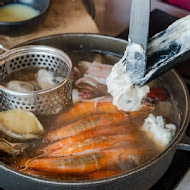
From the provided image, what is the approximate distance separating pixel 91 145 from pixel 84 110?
15 centimetres

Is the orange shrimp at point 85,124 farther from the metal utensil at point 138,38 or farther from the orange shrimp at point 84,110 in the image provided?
the metal utensil at point 138,38

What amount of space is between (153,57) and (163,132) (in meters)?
0.23

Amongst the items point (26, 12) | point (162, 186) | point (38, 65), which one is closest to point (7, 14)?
point (26, 12)

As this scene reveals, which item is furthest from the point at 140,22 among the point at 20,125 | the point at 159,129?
the point at 20,125

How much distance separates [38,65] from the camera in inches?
52.6

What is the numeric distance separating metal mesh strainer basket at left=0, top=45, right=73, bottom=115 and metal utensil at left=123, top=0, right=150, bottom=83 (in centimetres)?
24

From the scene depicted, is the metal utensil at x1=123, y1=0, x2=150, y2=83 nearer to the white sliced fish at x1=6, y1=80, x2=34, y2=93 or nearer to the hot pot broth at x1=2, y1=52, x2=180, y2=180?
the hot pot broth at x1=2, y1=52, x2=180, y2=180

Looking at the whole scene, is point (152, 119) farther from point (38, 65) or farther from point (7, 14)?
point (7, 14)

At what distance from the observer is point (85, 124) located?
113 centimetres

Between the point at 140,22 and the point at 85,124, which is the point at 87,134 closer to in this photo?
the point at 85,124

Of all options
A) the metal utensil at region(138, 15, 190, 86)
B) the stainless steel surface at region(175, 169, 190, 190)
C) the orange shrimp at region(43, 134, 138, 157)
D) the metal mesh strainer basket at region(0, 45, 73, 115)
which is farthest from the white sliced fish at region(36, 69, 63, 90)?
the stainless steel surface at region(175, 169, 190, 190)

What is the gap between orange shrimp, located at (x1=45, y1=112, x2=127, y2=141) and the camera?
1.11 m

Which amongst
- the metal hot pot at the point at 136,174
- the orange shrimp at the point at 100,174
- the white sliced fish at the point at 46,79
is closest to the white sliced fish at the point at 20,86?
the white sliced fish at the point at 46,79

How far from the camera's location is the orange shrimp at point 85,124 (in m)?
1.11
